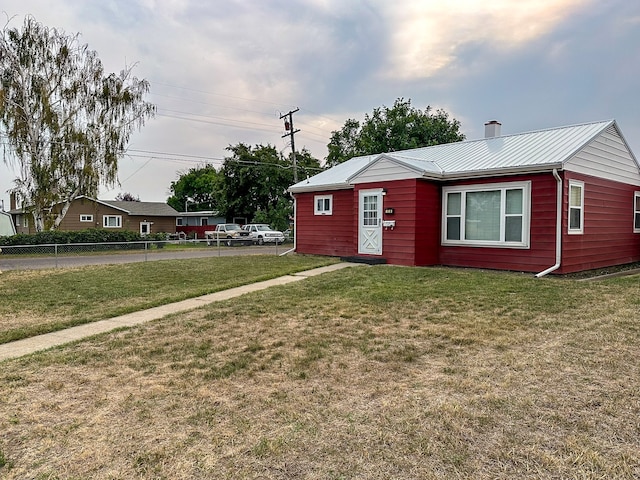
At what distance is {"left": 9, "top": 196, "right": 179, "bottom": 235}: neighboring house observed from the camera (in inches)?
1398

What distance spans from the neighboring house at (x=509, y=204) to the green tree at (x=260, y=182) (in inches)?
809

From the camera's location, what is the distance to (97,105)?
26.3m

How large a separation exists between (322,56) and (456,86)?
213 inches

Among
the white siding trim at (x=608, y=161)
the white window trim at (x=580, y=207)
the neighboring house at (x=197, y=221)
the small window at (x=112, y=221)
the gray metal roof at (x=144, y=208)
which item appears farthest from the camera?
the neighboring house at (x=197, y=221)

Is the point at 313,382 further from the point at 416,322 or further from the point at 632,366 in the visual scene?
the point at 632,366

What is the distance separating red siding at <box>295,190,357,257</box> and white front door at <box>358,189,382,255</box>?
311mm

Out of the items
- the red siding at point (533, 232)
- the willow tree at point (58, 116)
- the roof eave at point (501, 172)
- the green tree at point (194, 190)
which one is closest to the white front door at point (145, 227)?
the willow tree at point (58, 116)

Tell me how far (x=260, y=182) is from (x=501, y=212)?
27.0 m

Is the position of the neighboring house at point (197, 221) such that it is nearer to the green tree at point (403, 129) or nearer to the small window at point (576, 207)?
the green tree at point (403, 129)

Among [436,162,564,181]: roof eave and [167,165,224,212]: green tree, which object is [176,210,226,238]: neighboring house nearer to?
[167,165,224,212]: green tree

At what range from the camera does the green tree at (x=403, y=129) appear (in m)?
33.0

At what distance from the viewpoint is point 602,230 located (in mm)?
12297

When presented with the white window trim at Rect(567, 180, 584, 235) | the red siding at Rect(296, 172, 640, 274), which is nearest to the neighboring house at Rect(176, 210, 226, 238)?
the red siding at Rect(296, 172, 640, 274)

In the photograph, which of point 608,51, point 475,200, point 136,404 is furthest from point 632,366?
point 608,51
